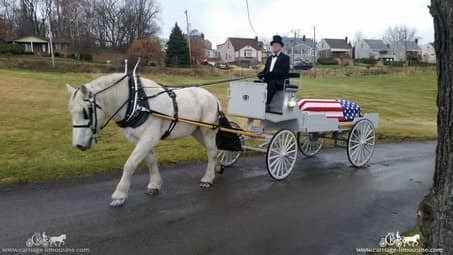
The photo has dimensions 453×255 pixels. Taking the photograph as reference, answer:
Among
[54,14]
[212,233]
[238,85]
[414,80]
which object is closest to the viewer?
[212,233]

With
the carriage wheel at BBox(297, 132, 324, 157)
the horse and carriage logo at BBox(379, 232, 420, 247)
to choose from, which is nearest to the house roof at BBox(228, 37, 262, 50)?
the carriage wheel at BBox(297, 132, 324, 157)

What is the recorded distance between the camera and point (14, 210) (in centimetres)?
590

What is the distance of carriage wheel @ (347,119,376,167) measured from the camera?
365 inches

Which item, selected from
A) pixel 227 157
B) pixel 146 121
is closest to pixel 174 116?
pixel 146 121

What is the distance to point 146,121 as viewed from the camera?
6480mm

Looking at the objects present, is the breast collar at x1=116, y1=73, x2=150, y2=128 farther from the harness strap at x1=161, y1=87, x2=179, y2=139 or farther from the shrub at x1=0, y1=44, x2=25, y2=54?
the shrub at x1=0, y1=44, x2=25, y2=54

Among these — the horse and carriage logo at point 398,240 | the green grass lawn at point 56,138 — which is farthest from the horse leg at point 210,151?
the horse and carriage logo at point 398,240

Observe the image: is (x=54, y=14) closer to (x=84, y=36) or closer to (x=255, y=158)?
(x=84, y=36)

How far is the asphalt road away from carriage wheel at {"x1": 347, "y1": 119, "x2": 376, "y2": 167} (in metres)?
0.57

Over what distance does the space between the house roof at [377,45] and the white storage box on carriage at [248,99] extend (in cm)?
11078

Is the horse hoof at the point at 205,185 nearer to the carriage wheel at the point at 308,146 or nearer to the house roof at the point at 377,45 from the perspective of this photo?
the carriage wheel at the point at 308,146

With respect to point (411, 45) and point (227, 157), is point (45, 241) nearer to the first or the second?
point (227, 157)

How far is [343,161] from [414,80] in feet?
144

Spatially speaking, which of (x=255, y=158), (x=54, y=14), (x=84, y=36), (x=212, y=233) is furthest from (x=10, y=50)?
(x=212, y=233)
